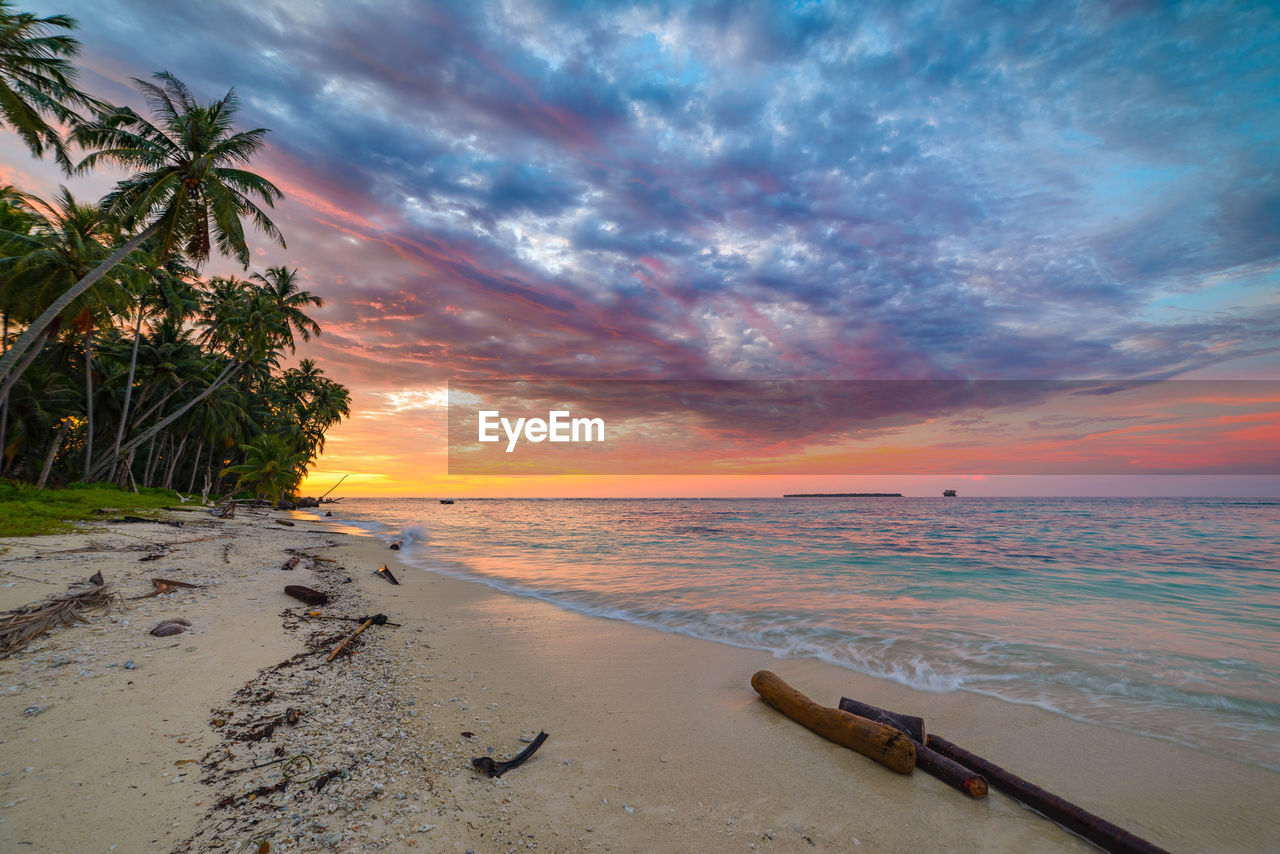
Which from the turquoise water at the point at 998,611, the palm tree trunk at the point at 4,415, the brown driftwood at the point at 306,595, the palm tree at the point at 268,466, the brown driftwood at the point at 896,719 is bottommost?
the turquoise water at the point at 998,611

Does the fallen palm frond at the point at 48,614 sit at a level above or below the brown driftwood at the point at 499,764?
above

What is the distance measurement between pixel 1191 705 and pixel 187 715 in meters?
11.6

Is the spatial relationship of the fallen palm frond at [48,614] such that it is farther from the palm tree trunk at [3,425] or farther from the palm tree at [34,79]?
the palm tree trunk at [3,425]

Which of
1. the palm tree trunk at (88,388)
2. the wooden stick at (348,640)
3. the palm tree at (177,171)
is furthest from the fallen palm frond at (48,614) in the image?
the palm tree trunk at (88,388)

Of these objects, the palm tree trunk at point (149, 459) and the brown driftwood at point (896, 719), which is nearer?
the brown driftwood at point (896, 719)

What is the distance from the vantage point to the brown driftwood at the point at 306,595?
29.3 feet

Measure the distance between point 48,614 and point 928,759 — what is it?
9.92m

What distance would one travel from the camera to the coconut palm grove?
1788 centimetres

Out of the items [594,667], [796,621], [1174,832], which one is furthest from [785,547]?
[1174,832]

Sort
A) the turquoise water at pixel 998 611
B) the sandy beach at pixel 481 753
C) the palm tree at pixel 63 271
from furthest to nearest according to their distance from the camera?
the palm tree at pixel 63 271, the turquoise water at pixel 998 611, the sandy beach at pixel 481 753

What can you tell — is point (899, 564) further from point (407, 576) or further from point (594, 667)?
point (407, 576)

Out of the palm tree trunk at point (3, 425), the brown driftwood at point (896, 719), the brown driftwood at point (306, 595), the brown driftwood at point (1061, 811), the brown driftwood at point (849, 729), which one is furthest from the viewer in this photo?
the palm tree trunk at point (3, 425)

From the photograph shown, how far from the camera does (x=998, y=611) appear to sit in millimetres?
10875

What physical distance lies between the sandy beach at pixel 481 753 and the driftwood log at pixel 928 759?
118mm
